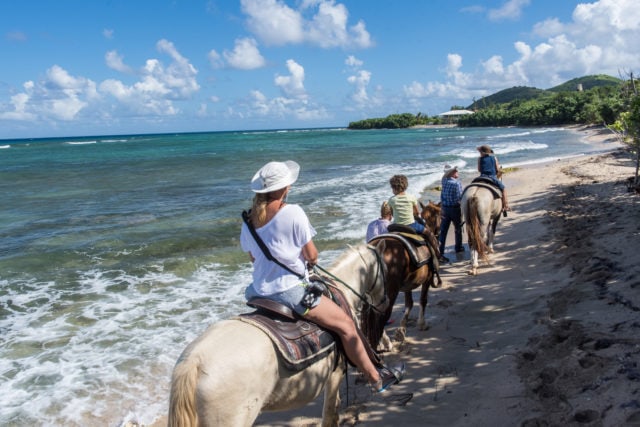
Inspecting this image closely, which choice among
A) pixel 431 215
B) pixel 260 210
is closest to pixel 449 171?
pixel 431 215

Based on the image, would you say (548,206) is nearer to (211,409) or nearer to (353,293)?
(353,293)

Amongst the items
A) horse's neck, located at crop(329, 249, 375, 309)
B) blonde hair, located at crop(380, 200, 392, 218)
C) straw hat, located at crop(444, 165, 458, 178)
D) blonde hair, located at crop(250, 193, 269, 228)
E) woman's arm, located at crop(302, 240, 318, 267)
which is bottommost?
horse's neck, located at crop(329, 249, 375, 309)

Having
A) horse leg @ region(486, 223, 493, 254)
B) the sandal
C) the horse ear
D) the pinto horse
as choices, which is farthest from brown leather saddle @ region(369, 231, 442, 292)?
horse leg @ region(486, 223, 493, 254)

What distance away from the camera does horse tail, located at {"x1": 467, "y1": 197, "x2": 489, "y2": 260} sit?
29.2ft

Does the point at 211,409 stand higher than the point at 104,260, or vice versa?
the point at 211,409

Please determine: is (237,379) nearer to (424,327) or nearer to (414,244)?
(414,244)

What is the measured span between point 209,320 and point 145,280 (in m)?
2.97

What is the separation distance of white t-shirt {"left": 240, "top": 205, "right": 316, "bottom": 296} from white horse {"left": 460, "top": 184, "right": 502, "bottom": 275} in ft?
20.7

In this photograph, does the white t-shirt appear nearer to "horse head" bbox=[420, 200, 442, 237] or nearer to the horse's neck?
the horse's neck

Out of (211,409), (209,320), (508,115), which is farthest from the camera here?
(508,115)

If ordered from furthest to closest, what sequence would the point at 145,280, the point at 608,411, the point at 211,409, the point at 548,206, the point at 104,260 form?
1. the point at 548,206
2. the point at 104,260
3. the point at 145,280
4. the point at 608,411
5. the point at 211,409

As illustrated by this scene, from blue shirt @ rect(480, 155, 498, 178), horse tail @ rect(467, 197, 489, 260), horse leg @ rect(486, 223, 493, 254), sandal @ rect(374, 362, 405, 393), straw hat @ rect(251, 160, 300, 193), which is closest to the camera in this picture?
straw hat @ rect(251, 160, 300, 193)

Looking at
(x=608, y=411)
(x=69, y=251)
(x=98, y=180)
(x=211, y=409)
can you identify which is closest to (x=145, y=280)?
(x=69, y=251)

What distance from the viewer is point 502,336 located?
6023 millimetres
